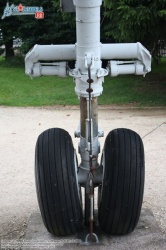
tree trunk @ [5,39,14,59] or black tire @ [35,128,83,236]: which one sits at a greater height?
black tire @ [35,128,83,236]

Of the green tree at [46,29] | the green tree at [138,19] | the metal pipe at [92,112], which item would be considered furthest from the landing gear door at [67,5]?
the green tree at [46,29]

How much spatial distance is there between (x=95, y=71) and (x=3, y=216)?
88.6 inches

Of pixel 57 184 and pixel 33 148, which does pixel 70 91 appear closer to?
pixel 33 148

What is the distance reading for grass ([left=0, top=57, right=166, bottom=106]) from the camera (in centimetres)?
1153

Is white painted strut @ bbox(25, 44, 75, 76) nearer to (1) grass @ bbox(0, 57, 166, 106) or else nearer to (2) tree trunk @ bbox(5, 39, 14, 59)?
(1) grass @ bbox(0, 57, 166, 106)

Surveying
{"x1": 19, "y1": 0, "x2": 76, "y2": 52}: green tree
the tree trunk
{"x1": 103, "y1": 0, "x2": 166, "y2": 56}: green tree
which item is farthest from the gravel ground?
the tree trunk

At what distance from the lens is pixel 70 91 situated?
13.0 metres

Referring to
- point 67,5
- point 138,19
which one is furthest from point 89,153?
point 138,19

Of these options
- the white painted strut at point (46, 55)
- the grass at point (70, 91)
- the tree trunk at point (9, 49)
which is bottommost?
the tree trunk at point (9, 49)

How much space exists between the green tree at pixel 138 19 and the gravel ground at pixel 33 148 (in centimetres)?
167
